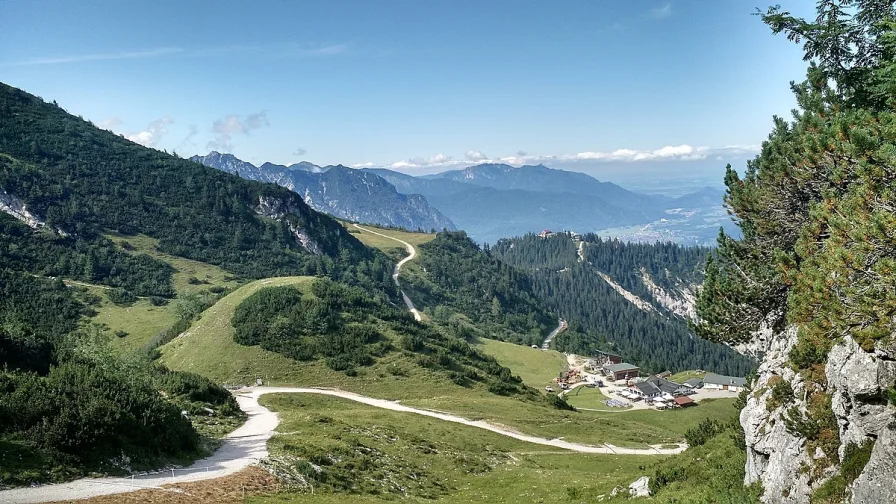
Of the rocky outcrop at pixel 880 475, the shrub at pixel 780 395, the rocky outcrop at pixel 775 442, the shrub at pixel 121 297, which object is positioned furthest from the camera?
the shrub at pixel 121 297

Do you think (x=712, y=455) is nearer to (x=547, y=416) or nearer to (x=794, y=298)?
Result: (x=794, y=298)

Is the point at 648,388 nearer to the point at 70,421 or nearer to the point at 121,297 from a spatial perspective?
the point at 70,421

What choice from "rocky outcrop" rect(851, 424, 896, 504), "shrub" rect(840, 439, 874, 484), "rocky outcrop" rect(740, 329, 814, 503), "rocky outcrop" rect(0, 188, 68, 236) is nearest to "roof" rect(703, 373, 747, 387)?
"rocky outcrop" rect(740, 329, 814, 503)

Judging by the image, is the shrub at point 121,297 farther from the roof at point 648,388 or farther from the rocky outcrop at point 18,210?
the roof at point 648,388

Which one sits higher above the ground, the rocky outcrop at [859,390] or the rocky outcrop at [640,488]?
the rocky outcrop at [859,390]

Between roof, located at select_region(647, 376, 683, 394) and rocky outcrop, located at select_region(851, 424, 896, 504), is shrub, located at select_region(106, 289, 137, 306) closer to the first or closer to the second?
roof, located at select_region(647, 376, 683, 394)

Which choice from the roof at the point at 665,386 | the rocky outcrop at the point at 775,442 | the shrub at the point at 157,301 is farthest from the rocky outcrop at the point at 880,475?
the shrub at the point at 157,301
